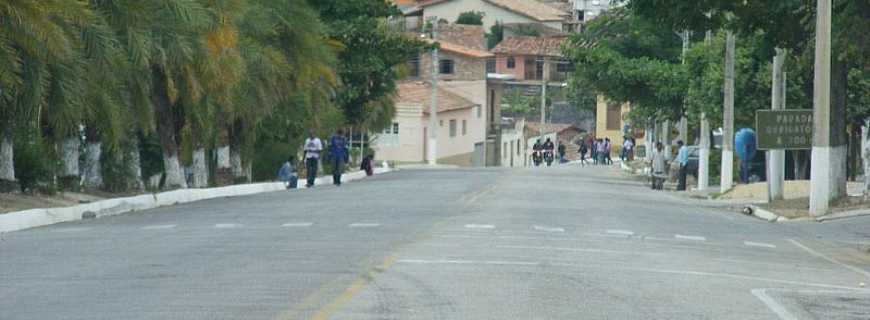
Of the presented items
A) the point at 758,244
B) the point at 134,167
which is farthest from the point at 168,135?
the point at 758,244

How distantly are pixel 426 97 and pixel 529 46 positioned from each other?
29.6 metres

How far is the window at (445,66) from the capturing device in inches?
4188

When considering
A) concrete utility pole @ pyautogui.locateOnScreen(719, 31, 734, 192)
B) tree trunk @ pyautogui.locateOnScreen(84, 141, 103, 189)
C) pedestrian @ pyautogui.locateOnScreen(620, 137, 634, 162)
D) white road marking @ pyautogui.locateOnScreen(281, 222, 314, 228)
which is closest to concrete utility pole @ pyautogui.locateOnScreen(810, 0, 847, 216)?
white road marking @ pyautogui.locateOnScreen(281, 222, 314, 228)

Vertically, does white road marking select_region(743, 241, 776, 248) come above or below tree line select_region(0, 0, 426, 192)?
below

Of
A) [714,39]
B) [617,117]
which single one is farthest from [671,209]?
[617,117]

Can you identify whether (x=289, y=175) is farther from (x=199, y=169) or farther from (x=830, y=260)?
(x=830, y=260)

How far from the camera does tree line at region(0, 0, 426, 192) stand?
2720 centimetres

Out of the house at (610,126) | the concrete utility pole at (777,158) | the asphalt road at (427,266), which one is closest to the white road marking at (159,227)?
the asphalt road at (427,266)

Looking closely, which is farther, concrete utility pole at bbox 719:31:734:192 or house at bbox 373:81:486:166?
house at bbox 373:81:486:166

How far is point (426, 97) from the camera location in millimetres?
93438

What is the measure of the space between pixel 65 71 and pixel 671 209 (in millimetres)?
13598

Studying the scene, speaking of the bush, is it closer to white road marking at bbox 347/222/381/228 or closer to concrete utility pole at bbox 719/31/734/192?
white road marking at bbox 347/222/381/228

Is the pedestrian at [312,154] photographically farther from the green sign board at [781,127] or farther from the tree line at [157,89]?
the green sign board at [781,127]

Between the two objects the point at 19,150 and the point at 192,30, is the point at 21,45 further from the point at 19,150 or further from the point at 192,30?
the point at 192,30
